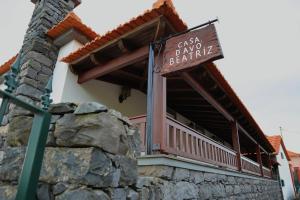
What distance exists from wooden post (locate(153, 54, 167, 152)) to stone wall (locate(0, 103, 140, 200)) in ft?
4.43

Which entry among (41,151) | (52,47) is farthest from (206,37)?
(52,47)

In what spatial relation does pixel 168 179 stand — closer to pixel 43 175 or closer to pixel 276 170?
pixel 43 175

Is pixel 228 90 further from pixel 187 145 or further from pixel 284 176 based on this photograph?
pixel 284 176

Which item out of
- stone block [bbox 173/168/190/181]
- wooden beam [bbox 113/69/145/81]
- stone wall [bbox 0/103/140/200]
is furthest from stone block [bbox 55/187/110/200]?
wooden beam [bbox 113/69/145/81]

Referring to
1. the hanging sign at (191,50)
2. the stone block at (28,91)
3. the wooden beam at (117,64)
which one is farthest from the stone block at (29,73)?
the hanging sign at (191,50)

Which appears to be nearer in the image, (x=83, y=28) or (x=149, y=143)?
(x=149, y=143)

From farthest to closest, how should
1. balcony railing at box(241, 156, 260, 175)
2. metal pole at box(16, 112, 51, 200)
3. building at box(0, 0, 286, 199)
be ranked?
balcony railing at box(241, 156, 260, 175) < building at box(0, 0, 286, 199) < metal pole at box(16, 112, 51, 200)

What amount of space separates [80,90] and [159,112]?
230 cm

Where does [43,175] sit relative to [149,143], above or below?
below

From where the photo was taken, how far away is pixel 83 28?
189 inches

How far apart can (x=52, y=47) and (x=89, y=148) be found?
4187 millimetres

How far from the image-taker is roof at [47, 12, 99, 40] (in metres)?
4.46

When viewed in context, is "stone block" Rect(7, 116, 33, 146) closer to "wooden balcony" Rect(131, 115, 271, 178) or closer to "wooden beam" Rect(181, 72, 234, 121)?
"wooden balcony" Rect(131, 115, 271, 178)

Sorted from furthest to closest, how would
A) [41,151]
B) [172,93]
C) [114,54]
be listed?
[172,93]
[114,54]
[41,151]
